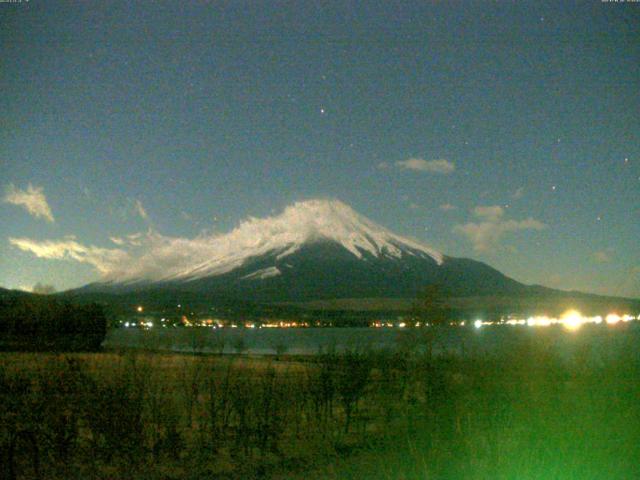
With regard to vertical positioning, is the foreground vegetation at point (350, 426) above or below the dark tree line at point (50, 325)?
below

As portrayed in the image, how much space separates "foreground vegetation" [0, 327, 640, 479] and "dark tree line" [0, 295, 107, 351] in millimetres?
25272

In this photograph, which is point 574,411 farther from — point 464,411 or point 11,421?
point 11,421

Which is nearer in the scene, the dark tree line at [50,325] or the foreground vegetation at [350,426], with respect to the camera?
the foreground vegetation at [350,426]

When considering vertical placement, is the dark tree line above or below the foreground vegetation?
above

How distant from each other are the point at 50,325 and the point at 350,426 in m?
27.9

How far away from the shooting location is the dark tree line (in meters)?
36.8

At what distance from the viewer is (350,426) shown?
513 inches

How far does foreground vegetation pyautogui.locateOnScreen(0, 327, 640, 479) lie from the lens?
8219mm

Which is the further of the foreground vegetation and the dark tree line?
the dark tree line

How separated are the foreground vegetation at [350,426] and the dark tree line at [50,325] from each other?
2527 cm

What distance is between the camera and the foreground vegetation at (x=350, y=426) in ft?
27.0

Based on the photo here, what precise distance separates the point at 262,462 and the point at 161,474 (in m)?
1.47

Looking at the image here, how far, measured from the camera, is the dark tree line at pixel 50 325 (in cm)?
3675

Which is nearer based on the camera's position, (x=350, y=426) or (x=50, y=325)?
(x=350, y=426)
